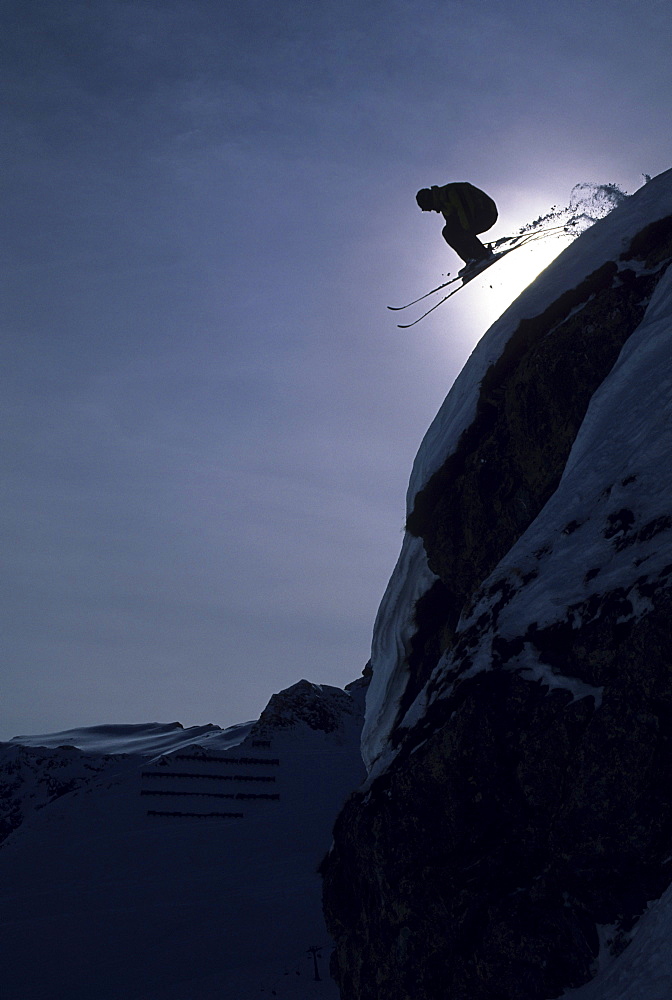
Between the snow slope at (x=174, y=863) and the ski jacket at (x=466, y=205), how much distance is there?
19.3m

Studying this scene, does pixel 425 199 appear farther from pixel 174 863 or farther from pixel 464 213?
pixel 174 863

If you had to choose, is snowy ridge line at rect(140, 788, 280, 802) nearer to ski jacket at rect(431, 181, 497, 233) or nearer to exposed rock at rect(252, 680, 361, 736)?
exposed rock at rect(252, 680, 361, 736)

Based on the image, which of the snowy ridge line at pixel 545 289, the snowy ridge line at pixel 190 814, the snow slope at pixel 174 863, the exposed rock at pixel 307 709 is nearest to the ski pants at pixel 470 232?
the snowy ridge line at pixel 545 289

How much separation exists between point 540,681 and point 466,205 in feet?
38.2

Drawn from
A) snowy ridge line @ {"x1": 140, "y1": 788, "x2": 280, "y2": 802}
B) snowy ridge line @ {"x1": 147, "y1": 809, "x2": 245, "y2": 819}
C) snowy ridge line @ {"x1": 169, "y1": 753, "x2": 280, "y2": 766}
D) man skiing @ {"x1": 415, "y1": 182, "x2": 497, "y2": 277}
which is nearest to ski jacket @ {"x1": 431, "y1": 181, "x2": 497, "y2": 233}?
man skiing @ {"x1": 415, "y1": 182, "x2": 497, "y2": 277}

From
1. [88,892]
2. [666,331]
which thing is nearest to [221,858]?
[88,892]

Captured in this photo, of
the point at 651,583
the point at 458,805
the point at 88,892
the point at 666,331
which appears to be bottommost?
the point at 88,892

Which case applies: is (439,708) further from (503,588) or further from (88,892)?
(88,892)

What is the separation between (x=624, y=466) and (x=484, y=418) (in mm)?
4838

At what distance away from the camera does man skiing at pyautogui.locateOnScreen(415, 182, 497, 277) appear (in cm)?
1736

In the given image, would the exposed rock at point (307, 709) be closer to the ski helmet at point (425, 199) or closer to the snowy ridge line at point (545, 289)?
the snowy ridge line at point (545, 289)

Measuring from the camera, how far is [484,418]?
15164mm

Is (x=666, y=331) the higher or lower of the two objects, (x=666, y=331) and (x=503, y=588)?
the higher

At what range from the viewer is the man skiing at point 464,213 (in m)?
17.4
